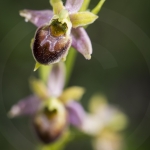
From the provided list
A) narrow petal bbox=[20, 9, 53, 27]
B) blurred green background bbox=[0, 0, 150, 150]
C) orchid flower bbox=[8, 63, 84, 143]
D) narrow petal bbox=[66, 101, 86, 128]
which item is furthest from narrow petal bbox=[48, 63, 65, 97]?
blurred green background bbox=[0, 0, 150, 150]

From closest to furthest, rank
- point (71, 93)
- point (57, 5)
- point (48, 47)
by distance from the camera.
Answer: point (48, 47) < point (57, 5) < point (71, 93)

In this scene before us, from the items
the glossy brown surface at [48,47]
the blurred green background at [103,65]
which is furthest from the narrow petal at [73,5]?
the blurred green background at [103,65]

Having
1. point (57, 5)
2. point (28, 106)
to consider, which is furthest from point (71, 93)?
point (57, 5)

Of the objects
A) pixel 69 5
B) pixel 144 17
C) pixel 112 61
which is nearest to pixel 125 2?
pixel 144 17

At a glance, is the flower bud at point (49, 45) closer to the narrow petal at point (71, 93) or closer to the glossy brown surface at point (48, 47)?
the glossy brown surface at point (48, 47)

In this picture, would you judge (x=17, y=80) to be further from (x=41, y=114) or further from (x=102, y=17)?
(x=41, y=114)

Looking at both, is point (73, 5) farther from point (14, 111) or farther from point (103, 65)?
point (103, 65)
